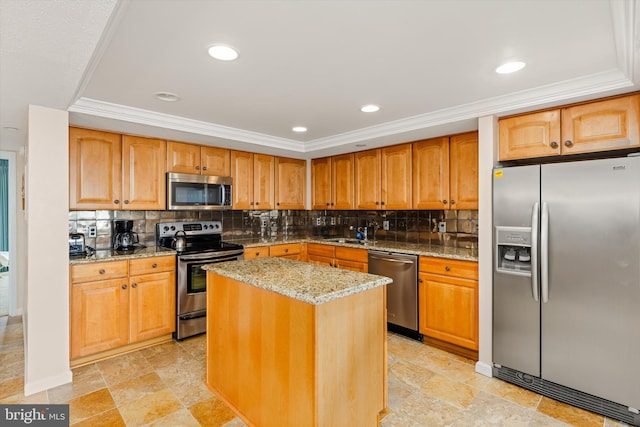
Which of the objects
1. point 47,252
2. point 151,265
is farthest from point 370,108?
point 47,252

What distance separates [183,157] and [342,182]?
2026 millimetres

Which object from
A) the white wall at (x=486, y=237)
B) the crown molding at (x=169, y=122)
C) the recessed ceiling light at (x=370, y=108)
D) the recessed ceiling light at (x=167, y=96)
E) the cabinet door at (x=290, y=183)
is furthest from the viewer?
the cabinet door at (x=290, y=183)

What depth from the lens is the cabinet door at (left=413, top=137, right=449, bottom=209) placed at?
3.47m

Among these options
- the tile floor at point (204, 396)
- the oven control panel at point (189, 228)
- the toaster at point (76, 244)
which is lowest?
the tile floor at point (204, 396)

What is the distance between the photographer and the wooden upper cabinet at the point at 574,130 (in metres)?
2.21

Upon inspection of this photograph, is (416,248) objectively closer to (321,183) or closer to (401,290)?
(401,290)

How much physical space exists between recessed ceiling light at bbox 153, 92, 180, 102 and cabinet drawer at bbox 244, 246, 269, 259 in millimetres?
1919

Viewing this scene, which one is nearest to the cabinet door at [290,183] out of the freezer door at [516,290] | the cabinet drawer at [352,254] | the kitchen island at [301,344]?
the cabinet drawer at [352,254]

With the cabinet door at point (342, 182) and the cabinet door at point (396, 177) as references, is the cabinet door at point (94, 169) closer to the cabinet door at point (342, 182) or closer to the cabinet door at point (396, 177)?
the cabinet door at point (342, 182)

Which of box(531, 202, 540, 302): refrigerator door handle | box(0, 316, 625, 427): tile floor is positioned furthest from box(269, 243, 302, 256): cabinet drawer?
box(531, 202, 540, 302): refrigerator door handle

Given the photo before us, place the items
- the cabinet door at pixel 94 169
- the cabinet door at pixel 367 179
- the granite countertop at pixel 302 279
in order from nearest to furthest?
the granite countertop at pixel 302 279, the cabinet door at pixel 94 169, the cabinet door at pixel 367 179

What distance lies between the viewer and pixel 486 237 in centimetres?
273

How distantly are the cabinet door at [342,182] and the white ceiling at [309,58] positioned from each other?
1.36 meters

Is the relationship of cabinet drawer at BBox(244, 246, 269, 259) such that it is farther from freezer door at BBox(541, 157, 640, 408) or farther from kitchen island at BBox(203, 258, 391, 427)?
freezer door at BBox(541, 157, 640, 408)
